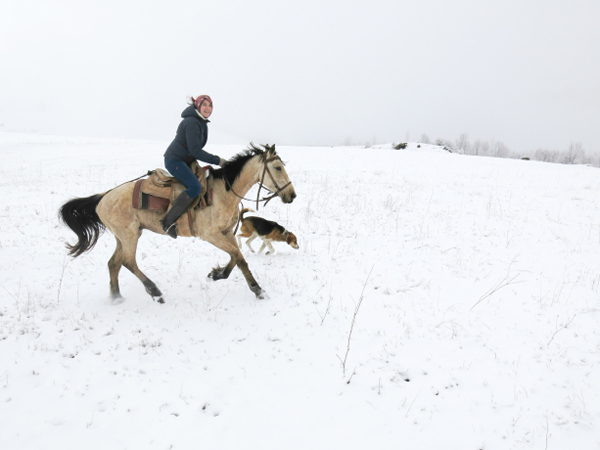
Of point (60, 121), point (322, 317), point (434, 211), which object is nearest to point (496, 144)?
point (434, 211)

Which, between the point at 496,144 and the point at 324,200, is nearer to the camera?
the point at 324,200

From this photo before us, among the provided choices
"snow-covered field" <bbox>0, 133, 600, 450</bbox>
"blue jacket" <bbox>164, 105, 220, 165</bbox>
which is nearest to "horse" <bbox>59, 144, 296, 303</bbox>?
"blue jacket" <bbox>164, 105, 220, 165</bbox>

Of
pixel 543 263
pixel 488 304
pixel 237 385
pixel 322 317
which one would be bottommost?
pixel 237 385

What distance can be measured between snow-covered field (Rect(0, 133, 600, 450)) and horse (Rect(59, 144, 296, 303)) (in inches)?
26.0

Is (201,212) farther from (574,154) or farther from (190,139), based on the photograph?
(574,154)

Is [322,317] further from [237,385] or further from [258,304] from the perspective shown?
[237,385]

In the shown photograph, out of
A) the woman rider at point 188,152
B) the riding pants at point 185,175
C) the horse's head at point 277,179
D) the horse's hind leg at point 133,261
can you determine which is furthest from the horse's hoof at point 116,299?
the horse's head at point 277,179

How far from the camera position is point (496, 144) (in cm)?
10094

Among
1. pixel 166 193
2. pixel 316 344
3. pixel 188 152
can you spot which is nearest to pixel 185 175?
pixel 188 152

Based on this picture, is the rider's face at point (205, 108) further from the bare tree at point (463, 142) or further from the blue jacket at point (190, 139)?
the bare tree at point (463, 142)

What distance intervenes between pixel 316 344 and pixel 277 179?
2.82 metres

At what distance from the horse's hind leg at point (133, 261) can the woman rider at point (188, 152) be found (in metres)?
0.74

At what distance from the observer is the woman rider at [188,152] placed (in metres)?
4.93

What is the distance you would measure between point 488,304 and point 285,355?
3.97 m
